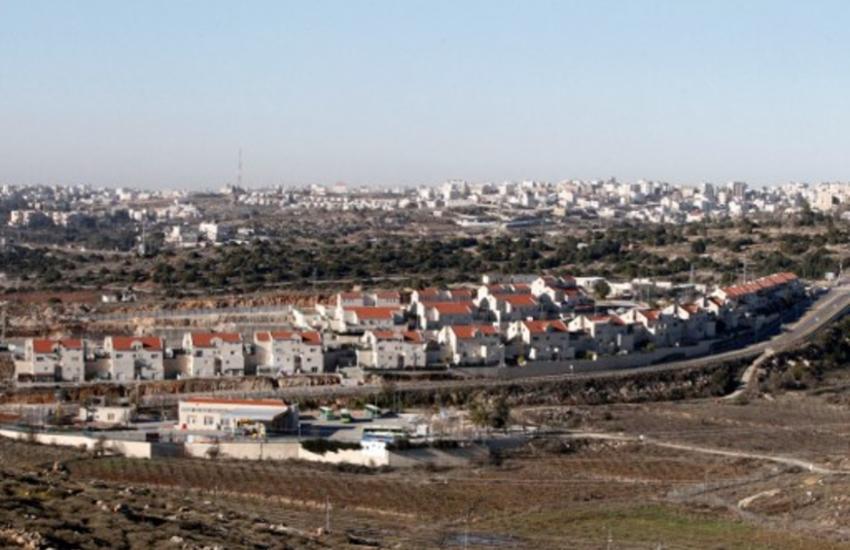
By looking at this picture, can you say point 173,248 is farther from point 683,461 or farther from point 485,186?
point 485,186

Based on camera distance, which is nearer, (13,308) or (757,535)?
(757,535)

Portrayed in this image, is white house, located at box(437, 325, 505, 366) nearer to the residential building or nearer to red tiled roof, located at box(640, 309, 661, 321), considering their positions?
red tiled roof, located at box(640, 309, 661, 321)

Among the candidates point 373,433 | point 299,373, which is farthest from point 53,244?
point 373,433

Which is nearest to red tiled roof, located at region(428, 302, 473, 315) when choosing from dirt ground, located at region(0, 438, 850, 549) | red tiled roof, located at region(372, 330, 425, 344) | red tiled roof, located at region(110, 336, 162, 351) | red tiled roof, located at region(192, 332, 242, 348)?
red tiled roof, located at region(372, 330, 425, 344)

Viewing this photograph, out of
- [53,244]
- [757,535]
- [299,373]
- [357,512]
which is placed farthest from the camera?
[53,244]

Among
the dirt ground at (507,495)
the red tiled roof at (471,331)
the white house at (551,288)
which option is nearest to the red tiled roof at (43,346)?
the dirt ground at (507,495)

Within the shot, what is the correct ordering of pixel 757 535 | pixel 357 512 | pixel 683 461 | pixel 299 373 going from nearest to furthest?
pixel 757 535 < pixel 357 512 < pixel 683 461 < pixel 299 373

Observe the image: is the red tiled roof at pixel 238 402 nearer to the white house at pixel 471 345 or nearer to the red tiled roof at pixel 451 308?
the white house at pixel 471 345
